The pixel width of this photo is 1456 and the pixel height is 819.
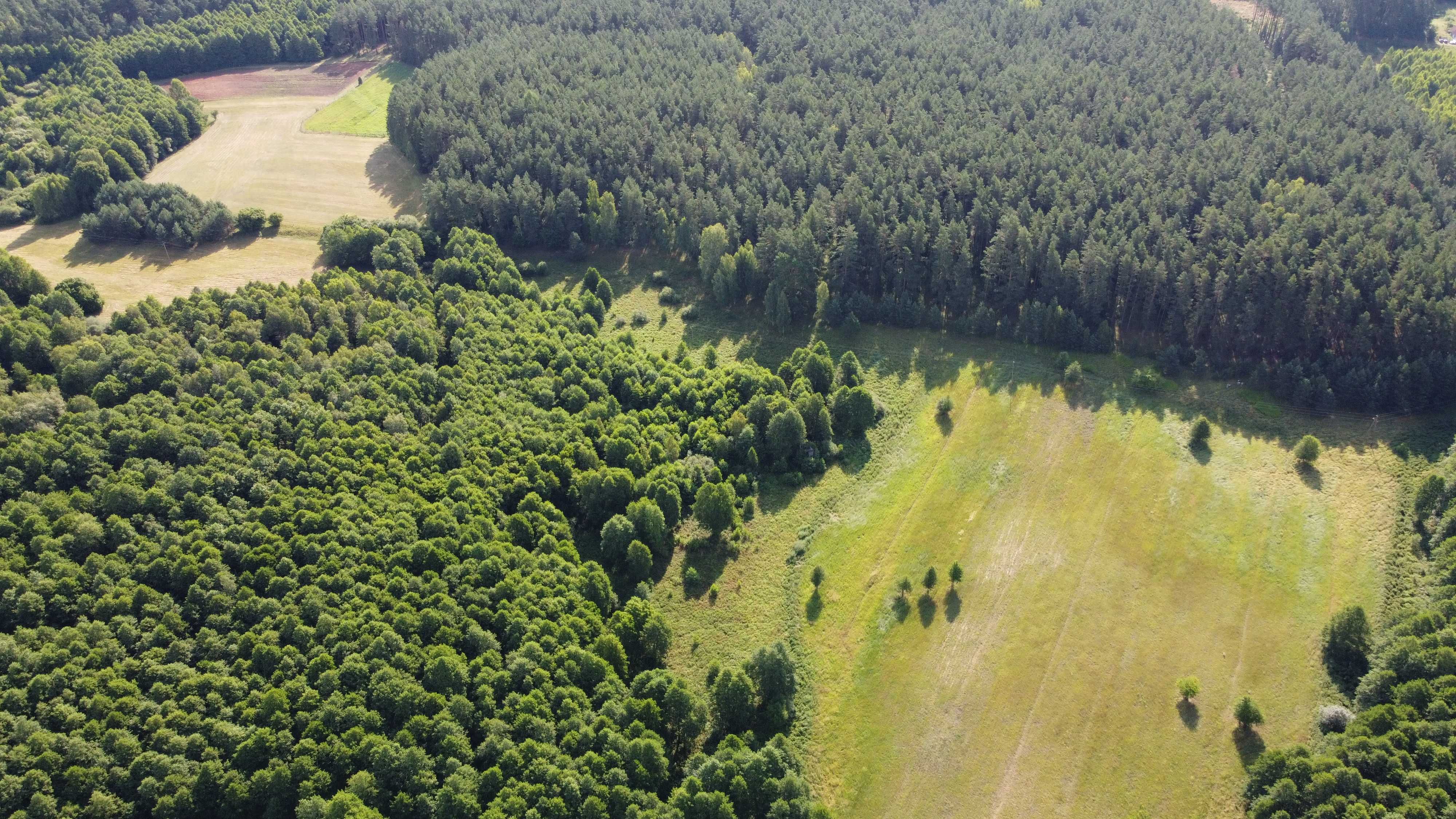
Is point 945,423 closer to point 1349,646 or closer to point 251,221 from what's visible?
point 1349,646

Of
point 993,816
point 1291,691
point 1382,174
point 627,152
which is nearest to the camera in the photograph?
point 993,816

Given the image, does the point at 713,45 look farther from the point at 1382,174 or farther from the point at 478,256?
the point at 1382,174

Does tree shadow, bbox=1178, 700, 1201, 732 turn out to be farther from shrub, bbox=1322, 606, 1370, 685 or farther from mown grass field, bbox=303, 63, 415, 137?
mown grass field, bbox=303, 63, 415, 137

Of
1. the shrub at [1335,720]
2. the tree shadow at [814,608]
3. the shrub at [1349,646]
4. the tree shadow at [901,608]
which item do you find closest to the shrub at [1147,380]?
the shrub at [1349,646]

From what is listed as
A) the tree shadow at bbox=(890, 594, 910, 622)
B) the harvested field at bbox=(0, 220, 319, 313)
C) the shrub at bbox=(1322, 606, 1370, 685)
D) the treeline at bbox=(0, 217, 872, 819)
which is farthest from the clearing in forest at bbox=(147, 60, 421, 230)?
the shrub at bbox=(1322, 606, 1370, 685)

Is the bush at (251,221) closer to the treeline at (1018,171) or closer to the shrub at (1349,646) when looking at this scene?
the treeline at (1018,171)

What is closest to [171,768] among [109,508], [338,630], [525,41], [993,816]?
[338,630]
